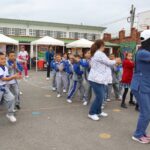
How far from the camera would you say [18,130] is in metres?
5.16

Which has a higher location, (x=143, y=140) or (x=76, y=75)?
(x=76, y=75)

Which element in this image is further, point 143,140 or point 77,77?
point 77,77

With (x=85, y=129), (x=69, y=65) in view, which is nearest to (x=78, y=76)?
(x=69, y=65)

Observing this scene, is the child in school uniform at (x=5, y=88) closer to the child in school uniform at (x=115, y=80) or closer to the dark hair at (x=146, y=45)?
the dark hair at (x=146, y=45)

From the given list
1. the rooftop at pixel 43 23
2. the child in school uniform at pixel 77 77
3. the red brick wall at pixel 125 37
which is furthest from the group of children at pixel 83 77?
the rooftop at pixel 43 23

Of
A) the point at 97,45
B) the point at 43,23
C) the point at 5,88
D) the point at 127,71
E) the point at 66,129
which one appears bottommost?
the point at 66,129

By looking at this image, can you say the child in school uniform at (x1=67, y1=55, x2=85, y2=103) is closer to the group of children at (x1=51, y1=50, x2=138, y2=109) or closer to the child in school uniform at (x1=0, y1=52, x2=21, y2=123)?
the group of children at (x1=51, y1=50, x2=138, y2=109)

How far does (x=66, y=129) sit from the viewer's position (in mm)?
5266

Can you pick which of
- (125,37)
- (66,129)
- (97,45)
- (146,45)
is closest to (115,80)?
(97,45)

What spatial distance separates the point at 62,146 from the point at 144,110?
1.52 m

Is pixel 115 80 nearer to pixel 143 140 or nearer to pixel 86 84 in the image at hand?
pixel 86 84

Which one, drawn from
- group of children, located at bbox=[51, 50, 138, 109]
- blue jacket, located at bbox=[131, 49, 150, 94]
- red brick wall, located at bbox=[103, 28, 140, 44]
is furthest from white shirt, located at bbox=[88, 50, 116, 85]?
red brick wall, located at bbox=[103, 28, 140, 44]

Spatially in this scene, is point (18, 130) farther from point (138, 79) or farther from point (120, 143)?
point (138, 79)

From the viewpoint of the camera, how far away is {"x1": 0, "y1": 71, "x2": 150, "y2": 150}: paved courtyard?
4.43 m
